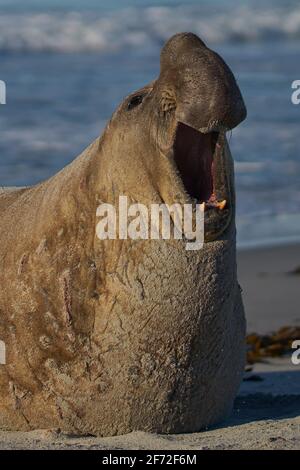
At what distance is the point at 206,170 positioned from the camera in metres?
4.64

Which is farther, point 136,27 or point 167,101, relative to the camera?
point 136,27

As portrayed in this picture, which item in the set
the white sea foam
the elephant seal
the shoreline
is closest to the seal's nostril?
the elephant seal

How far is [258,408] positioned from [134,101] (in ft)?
5.71

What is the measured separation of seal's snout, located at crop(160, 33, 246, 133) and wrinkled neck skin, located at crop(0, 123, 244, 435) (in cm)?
25

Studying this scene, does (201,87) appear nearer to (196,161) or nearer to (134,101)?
(196,161)

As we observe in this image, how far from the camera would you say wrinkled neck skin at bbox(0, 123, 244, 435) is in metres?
4.73

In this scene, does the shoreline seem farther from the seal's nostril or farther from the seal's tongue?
the seal's nostril

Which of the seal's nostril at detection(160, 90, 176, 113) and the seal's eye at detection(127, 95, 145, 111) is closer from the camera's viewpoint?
the seal's nostril at detection(160, 90, 176, 113)

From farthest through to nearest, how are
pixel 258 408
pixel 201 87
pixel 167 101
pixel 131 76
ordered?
pixel 131 76 → pixel 258 408 → pixel 167 101 → pixel 201 87

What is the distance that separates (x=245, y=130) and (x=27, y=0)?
65.4 feet

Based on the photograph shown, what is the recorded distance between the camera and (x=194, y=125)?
445cm

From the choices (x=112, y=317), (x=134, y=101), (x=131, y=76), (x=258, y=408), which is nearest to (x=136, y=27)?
(x=131, y=76)
